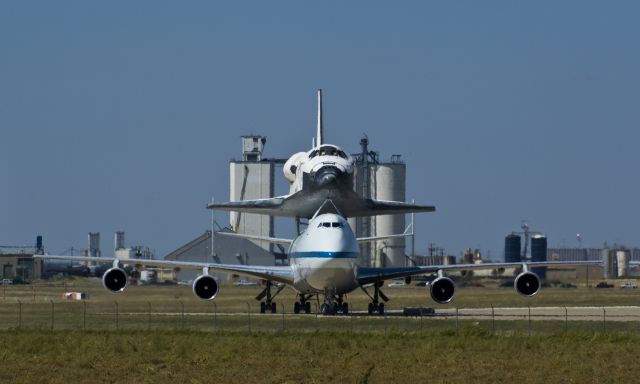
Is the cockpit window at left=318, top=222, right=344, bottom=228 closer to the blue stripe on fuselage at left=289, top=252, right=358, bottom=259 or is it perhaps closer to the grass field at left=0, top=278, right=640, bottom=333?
the blue stripe on fuselage at left=289, top=252, right=358, bottom=259

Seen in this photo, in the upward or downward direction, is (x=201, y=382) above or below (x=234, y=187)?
below

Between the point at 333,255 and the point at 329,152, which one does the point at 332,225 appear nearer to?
the point at 333,255

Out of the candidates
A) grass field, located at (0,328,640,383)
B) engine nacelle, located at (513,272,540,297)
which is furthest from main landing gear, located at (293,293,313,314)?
grass field, located at (0,328,640,383)

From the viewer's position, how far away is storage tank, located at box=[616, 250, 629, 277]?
161000 millimetres

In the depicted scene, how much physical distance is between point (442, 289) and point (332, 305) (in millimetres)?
4830

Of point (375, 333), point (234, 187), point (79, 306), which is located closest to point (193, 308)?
point (79, 306)

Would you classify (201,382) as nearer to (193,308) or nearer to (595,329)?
(595,329)

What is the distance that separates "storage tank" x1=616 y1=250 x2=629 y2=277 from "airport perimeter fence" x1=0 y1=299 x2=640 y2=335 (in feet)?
319

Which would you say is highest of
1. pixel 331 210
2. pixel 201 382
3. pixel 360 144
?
pixel 360 144

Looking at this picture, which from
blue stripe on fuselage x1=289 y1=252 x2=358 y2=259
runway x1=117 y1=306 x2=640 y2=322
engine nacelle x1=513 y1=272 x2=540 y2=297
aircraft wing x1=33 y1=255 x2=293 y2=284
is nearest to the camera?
runway x1=117 y1=306 x2=640 y2=322

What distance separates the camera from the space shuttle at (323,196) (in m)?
68.6

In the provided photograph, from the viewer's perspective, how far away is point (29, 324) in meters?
51.4

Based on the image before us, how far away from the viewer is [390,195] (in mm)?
118125

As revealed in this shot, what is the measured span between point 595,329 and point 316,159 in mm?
24761
